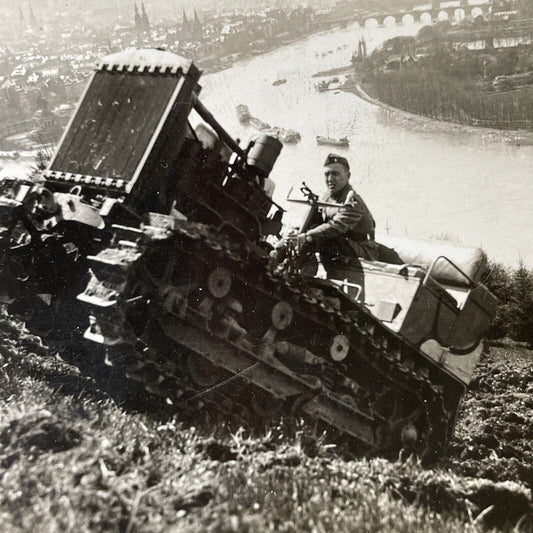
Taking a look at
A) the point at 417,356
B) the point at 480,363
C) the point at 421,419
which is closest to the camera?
the point at 417,356

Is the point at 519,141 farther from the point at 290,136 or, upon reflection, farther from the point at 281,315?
the point at 281,315

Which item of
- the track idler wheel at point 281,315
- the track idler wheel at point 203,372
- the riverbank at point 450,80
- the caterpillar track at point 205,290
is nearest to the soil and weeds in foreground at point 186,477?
the track idler wheel at point 203,372

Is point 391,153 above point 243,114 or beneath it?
beneath

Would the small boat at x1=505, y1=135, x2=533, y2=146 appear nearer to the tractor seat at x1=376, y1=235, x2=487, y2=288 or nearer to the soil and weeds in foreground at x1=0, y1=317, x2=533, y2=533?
the tractor seat at x1=376, y1=235, x2=487, y2=288

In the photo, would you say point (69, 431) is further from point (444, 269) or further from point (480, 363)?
point (480, 363)

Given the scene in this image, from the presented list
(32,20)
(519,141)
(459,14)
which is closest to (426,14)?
(459,14)

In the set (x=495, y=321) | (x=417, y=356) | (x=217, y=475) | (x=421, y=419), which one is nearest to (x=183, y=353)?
(x=217, y=475)

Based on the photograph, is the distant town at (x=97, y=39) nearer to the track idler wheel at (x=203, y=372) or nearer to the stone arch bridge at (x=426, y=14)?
the stone arch bridge at (x=426, y=14)
